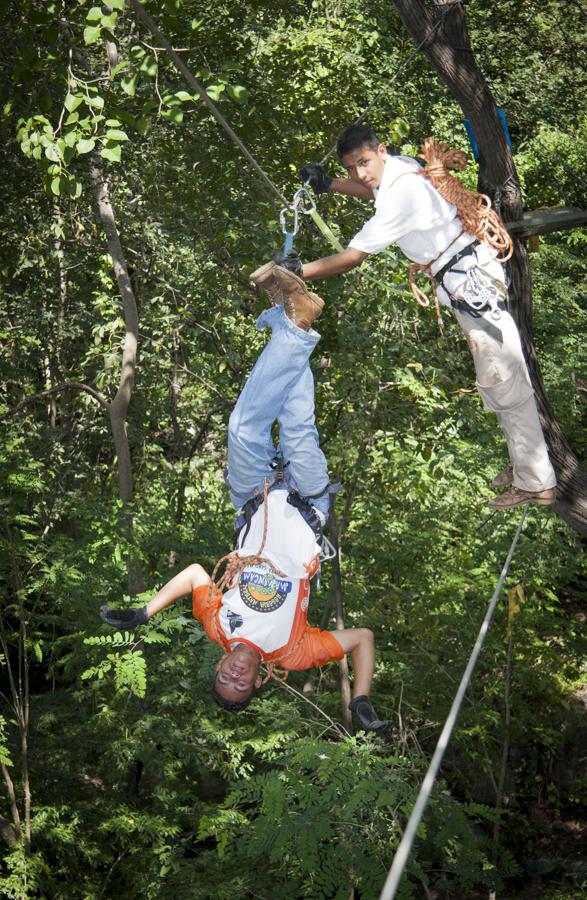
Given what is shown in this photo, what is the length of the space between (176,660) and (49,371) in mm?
3914

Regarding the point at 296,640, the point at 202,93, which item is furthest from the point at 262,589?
the point at 202,93

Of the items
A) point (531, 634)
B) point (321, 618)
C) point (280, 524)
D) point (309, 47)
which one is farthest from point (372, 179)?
point (531, 634)

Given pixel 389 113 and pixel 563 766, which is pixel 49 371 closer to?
pixel 389 113

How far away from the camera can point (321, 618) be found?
6.62 meters

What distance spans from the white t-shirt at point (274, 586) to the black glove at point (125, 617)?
1.11 feet

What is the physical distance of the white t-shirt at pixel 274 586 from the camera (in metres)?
2.97

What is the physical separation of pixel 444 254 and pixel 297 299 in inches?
27.4

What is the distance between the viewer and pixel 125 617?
3.30m

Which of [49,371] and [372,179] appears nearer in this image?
[372,179]

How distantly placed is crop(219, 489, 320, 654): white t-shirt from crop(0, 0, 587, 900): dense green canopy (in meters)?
1.24

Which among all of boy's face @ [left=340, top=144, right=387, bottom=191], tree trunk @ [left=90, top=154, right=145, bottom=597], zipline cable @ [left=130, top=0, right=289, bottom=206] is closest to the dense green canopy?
tree trunk @ [left=90, top=154, right=145, bottom=597]

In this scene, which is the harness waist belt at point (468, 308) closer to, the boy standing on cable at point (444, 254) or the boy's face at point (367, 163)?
the boy standing on cable at point (444, 254)

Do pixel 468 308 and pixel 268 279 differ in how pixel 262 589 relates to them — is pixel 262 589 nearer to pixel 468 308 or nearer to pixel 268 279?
pixel 268 279

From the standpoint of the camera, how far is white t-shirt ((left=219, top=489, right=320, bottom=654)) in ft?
9.74
